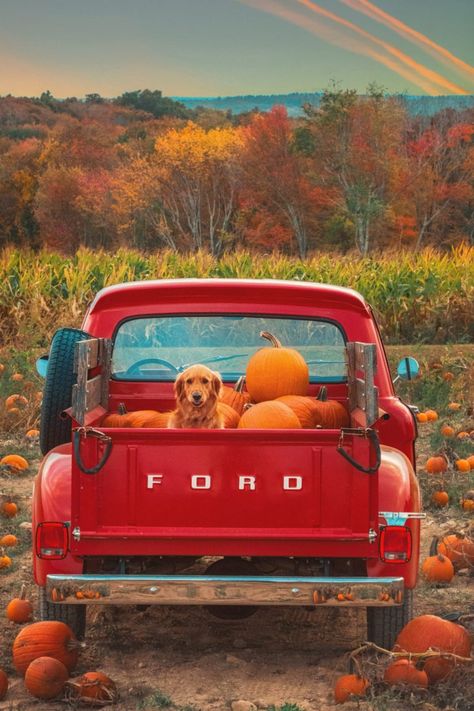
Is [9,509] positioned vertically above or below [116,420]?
below

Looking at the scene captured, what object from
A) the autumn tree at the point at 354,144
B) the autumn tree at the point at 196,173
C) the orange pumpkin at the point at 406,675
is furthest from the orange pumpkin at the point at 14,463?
the autumn tree at the point at 196,173

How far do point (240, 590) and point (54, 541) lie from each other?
2.58 ft

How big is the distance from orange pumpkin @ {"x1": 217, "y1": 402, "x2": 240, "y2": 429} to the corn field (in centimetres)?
1051

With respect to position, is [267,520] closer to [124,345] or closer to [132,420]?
[132,420]

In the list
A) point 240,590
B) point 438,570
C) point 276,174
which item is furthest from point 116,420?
point 276,174

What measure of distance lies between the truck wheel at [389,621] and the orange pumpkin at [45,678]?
1318 mm

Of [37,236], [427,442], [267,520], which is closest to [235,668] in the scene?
[267,520]

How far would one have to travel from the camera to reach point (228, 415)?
5.73 meters

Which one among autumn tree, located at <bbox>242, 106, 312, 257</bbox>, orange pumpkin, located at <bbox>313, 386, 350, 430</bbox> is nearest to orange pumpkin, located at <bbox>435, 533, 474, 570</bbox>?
orange pumpkin, located at <bbox>313, 386, 350, 430</bbox>

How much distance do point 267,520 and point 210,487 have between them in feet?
0.86

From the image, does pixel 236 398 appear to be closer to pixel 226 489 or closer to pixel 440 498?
pixel 226 489

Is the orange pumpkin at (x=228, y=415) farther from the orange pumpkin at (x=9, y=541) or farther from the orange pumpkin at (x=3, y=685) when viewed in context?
the orange pumpkin at (x=9, y=541)

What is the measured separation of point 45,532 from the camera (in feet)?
15.5

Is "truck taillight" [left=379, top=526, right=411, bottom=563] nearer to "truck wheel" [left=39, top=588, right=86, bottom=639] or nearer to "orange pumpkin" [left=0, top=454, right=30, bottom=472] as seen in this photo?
"truck wheel" [left=39, top=588, right=86, bottom=639]
